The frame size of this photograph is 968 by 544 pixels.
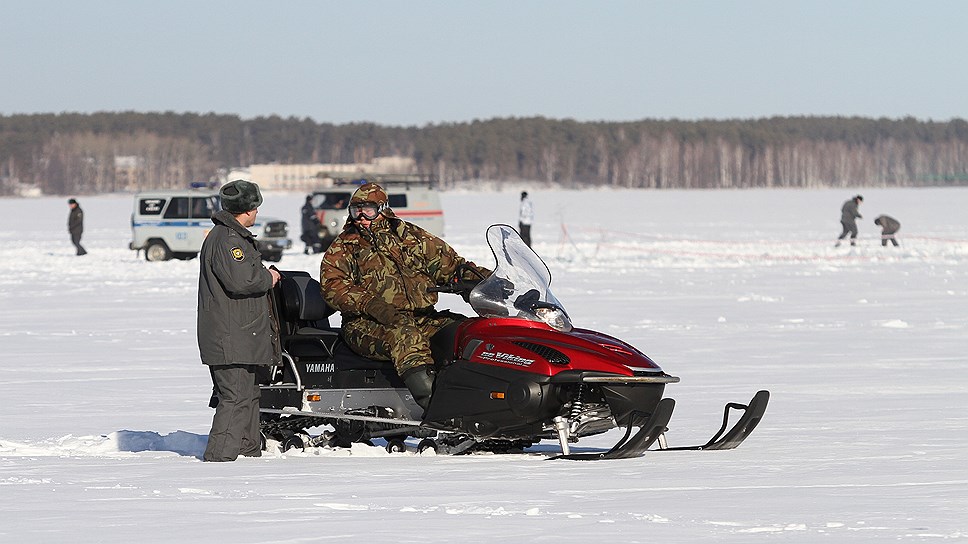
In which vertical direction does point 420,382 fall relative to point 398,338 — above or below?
below

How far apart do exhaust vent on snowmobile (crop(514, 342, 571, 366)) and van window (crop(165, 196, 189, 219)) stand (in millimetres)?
25128

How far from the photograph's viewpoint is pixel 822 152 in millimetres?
194125

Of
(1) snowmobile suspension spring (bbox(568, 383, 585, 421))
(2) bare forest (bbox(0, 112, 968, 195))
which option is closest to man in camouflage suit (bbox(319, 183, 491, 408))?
(1) snowmobile suspension spring (bbox(568, 383, 585, 421))

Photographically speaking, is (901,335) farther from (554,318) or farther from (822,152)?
(822,152)

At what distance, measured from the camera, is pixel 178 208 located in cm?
3156

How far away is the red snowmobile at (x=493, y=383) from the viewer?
276 inches

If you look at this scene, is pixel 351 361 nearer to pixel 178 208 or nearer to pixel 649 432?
pixel 649 432

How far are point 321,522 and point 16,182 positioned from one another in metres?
180

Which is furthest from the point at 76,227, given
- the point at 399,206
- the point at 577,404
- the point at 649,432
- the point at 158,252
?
the point at 649,432

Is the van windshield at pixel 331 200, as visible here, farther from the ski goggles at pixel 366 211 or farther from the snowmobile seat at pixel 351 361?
the ski goggles at pixel 366 211

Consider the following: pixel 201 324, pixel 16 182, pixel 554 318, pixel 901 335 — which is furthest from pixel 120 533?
pixel 16 182

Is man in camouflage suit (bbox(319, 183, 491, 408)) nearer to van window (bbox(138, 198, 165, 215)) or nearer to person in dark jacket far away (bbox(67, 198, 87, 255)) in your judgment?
van window (bbox(138, 198, 165, 215))

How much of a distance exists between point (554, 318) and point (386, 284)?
0.87 meters

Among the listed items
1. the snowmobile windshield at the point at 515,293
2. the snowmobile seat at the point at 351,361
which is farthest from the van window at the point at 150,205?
the snowmobile windshield at the point at 515,293
